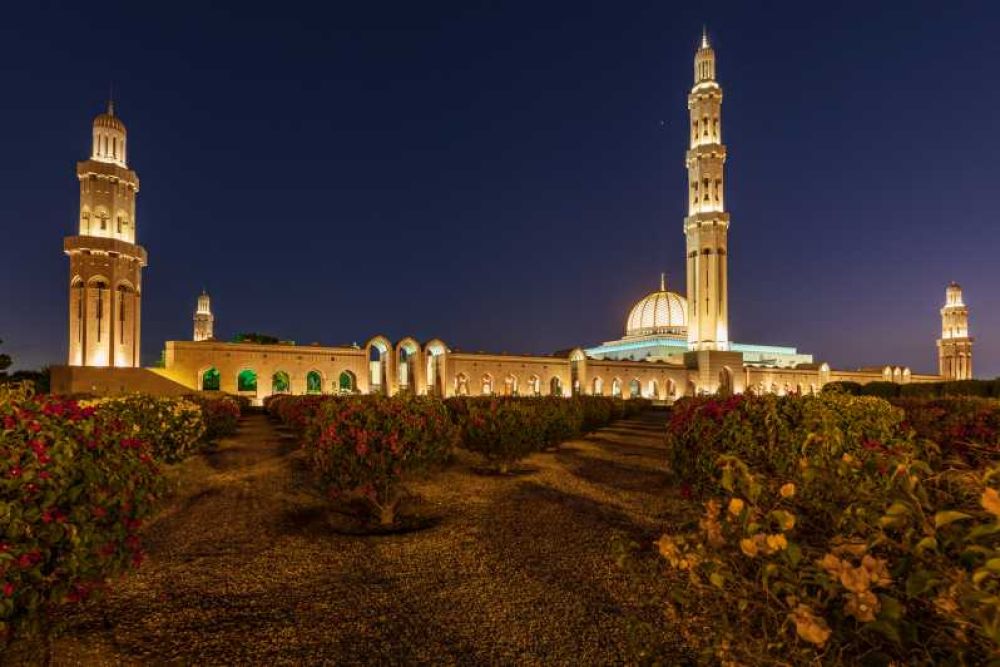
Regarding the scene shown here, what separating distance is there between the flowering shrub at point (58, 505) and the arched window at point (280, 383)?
1380 inches

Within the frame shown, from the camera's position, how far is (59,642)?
3.57 meters

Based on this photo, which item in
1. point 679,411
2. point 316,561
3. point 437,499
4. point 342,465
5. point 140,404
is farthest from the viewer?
point 140,404

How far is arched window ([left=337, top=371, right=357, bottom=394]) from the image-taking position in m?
39.1

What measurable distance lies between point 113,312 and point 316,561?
4274 centimetres

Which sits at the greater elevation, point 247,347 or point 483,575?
point 247,347

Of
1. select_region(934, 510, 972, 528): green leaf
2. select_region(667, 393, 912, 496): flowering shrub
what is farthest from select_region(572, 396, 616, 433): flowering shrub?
select_region(934, 510, 972, 528): green leaf

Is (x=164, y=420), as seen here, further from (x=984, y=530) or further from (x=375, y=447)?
(x=984, y=530)

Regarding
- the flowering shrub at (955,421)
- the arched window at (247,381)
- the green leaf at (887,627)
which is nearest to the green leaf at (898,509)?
the green leaf at (887,627)

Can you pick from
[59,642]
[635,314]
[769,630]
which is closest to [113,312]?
[59,642]

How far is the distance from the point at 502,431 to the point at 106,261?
41.1m

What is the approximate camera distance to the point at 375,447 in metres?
6.79

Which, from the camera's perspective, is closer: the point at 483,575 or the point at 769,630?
the point at 769,630

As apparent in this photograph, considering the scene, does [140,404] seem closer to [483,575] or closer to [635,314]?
[483,575]

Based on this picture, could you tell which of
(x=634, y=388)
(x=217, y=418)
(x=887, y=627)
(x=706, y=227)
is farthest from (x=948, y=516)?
(x=706, y=227)
